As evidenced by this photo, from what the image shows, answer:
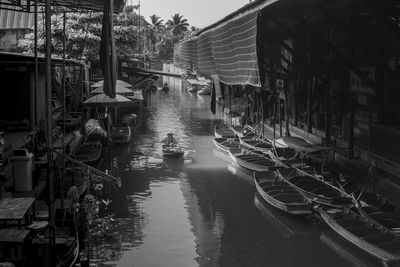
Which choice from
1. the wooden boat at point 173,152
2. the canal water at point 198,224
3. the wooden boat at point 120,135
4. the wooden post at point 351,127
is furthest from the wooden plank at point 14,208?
the wooden boat at point 120,135

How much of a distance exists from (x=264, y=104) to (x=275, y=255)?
25096mm

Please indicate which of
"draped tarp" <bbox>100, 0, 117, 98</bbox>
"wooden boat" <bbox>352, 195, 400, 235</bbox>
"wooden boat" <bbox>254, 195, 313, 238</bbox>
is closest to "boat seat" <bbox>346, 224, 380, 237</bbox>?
"wooden boat" <bbox>352, 195, 400, 235</bbox>

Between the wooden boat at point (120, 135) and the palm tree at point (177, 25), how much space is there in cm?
8081

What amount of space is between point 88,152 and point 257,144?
35.8 ft

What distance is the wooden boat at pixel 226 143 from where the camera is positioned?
35844mm

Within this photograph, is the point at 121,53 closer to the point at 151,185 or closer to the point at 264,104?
the point at 264,104

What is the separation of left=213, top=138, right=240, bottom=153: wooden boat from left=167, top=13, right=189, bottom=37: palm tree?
82639 millimetres

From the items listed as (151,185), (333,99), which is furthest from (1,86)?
(333,99)

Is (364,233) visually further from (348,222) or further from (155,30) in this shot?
(155,30)

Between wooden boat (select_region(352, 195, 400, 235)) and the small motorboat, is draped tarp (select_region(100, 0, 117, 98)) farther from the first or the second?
the small motorboat

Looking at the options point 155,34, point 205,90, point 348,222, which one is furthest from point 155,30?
point 348,222

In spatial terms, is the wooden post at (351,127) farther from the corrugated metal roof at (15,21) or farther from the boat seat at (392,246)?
the corrugated metal roof at (15,21)

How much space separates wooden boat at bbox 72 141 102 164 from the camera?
28981mm

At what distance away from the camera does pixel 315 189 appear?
2273 centimetres
